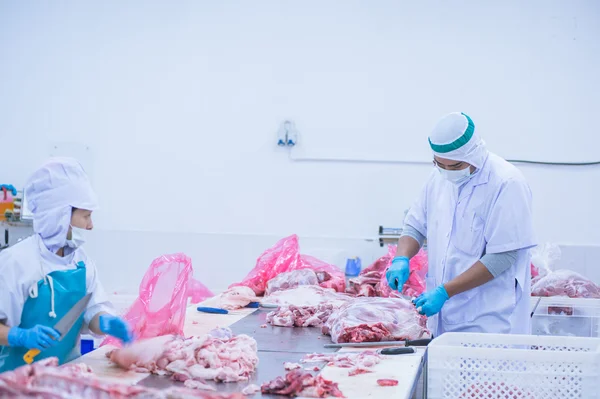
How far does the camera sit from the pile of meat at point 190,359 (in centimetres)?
228

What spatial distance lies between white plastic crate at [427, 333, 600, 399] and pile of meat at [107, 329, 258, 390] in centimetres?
68

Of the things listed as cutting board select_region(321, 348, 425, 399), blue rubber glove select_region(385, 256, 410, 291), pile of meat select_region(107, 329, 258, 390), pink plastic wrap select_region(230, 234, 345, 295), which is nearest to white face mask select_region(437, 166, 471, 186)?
blue rubber glove select_region(385, 256, 410, 291)

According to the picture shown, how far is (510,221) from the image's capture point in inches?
123

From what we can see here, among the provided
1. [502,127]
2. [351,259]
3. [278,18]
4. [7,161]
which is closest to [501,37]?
[502,127]

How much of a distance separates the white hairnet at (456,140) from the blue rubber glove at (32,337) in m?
1.91

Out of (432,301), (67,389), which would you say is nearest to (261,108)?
(432,301)

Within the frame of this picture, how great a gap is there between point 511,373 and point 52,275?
1.79 meters

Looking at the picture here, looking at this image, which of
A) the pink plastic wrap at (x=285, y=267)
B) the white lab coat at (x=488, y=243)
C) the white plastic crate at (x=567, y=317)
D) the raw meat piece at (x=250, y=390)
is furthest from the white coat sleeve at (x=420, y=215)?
the raw meat piece at (x=250, y=390)

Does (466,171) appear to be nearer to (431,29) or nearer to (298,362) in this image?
(298,362)

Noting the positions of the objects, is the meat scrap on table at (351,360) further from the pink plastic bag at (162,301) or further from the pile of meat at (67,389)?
the pile of meat at (67,389)

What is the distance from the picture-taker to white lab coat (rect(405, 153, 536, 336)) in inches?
124

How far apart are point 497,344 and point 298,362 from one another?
0.76 metres

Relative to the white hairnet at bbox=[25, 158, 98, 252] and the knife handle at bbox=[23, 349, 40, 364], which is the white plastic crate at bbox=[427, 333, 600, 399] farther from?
the white hairnet at bbox=[25, 158, 98, 252]

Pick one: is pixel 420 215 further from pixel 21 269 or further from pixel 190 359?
pixel 21 269
